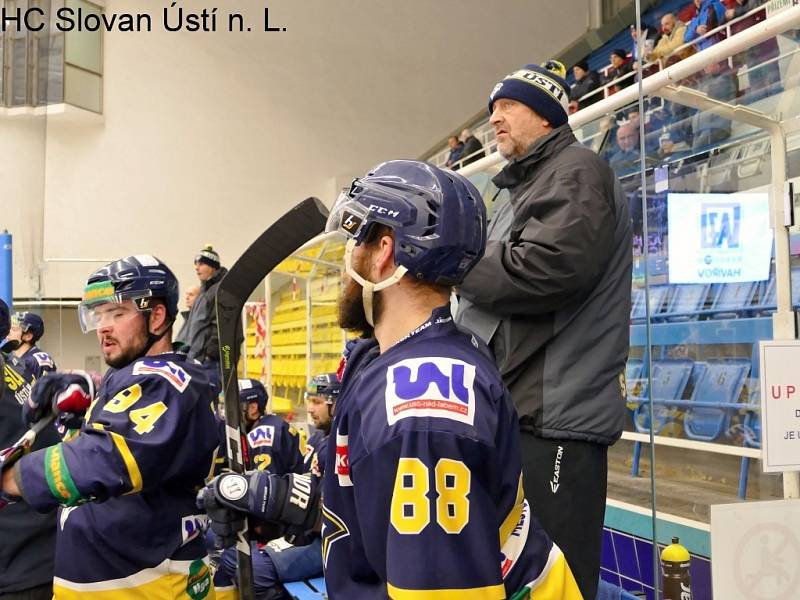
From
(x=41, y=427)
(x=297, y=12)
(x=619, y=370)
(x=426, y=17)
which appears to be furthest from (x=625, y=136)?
(x=297, y=12)

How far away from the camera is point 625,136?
2633 millimetres

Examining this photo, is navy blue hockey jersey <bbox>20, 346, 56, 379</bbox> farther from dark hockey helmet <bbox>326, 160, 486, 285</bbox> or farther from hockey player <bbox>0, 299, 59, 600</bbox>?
dark hockey helmet <bbox>326, 160, 486, 285</bbox>

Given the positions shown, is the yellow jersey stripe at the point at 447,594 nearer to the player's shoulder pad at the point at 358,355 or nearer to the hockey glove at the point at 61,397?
the player's shoulder pad at the point at 358,355

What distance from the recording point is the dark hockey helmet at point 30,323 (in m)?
5.77

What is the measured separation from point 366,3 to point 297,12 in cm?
131

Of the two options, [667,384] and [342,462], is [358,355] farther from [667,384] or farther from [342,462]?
[667,384]

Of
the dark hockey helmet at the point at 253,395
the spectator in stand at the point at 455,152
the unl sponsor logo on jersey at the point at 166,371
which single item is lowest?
the dark hockey helmet at the point at 253,395

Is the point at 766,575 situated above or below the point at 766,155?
below

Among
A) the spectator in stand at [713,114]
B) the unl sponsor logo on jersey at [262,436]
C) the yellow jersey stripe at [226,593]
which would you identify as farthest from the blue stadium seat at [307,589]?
the spectator in stand at [713,114]

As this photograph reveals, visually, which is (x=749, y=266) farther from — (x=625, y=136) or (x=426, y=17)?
(x=426, y=17)

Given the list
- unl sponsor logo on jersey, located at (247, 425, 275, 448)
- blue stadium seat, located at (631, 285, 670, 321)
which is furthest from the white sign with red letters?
unl sponsor logo on jersey, located at (247, 425, 275, 448)

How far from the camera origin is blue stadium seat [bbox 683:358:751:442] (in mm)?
2170

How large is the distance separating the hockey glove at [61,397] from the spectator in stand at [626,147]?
1598 mm

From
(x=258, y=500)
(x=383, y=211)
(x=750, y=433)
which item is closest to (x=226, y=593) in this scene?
(x=258, y=500)
